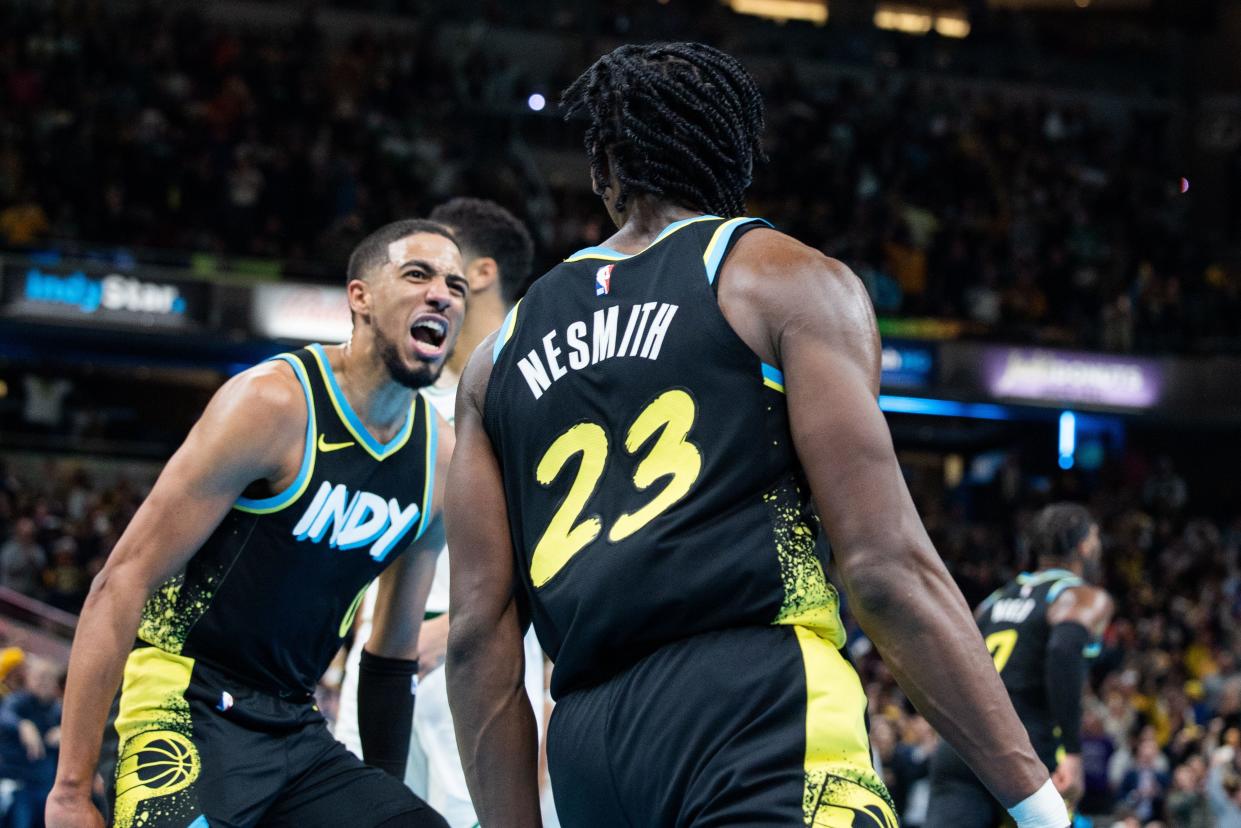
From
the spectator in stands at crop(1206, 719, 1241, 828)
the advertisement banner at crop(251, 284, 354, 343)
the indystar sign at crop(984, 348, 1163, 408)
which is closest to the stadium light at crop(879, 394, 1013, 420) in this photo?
the indystar sign at crop(984, 348, 1163, 408)

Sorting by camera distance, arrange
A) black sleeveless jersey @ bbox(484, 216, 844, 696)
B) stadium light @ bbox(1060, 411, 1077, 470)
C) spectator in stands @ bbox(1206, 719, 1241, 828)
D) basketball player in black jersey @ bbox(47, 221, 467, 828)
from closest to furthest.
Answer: black sleeveless jersey @ bbox(484, 216, 844, 696) < basketball player in black jersey @ bbox(47, 221, 467, 828) < spectator in stands @ bbox(1206, 719, 1241, 828) < stadium light @ bbox(1060, 411, 1077, 470)

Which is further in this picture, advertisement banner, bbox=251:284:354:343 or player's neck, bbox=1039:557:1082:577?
advertisement banner, bbox=251:284:354:343

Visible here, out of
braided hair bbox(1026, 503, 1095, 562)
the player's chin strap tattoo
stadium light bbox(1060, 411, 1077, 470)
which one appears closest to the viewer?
the player's chin strap tattoo

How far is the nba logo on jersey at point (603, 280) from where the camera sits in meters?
2.38

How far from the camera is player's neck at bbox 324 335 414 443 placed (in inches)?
159

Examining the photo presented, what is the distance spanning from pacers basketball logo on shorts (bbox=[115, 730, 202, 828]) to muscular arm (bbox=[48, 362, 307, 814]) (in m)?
0.20

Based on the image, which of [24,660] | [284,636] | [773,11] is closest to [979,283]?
[773,11]

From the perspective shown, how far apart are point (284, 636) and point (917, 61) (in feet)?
76.6

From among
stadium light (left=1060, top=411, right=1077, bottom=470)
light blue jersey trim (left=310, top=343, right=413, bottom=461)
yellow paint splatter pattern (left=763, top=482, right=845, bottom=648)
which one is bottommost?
yellow paint splatter pattern (left=763, top=482, right=845, bottom=648)

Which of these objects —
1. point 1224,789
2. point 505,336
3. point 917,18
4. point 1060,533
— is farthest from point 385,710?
point 917,18

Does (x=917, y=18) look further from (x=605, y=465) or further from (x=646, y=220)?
(x=605, y=465)

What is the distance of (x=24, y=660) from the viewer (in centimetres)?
1066

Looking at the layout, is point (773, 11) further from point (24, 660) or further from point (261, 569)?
point (261, 569)

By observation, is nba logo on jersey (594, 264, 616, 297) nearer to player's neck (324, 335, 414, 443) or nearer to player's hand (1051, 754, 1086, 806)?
player's neck (324, 335, 414, 443)
